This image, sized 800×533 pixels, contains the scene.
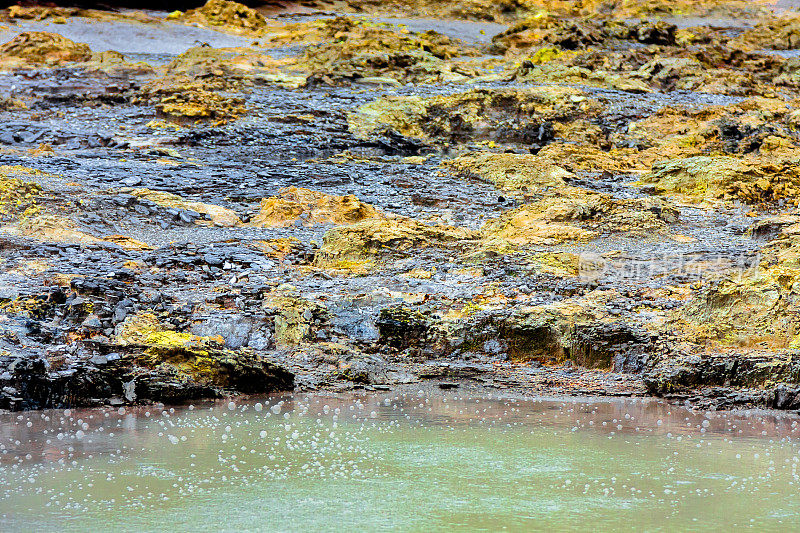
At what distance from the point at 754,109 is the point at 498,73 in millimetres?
4932

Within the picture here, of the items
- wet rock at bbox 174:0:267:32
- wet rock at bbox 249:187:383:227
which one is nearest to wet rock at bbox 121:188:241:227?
wet rock at bbox 249:187:383:227

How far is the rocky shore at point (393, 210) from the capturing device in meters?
5.78

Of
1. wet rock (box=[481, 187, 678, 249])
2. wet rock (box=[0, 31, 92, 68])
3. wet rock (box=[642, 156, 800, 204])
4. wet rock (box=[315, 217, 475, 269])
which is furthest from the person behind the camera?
wet rock (box=[0, 31, 92, 68])

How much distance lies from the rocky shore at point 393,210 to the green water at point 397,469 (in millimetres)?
837

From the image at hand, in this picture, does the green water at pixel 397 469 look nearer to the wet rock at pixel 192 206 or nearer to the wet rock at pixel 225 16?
the wet rock at pixel 192 206

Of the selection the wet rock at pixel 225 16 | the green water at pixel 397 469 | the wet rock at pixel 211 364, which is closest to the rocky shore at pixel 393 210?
the wet rock at pixel 211 364

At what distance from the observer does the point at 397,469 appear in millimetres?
3361

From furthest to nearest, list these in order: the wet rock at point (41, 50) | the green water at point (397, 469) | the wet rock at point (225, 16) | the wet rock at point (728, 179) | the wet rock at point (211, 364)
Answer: the wet rock at point (225, 16), the wet rock at point (41, 50), the wet rock at point (728, 179), the wet rock at point (211, 364), the green water at point (397, 469)

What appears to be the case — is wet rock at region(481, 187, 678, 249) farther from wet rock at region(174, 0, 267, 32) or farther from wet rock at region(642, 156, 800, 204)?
wet rock at region(174, 0, 267, 32)

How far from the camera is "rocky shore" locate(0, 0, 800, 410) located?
5.78m

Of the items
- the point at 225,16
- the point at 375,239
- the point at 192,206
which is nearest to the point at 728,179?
the point at 375,239

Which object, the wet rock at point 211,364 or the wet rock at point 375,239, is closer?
the wet rock at point 211,364

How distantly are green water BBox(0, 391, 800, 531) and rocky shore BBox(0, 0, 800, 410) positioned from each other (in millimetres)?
837

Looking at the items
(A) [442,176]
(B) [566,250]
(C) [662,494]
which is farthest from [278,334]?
(A) [442,176]
